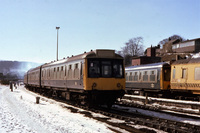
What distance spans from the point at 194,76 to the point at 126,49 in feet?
225

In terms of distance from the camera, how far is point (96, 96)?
44.9 feet

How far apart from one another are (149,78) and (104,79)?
11471 millimetres

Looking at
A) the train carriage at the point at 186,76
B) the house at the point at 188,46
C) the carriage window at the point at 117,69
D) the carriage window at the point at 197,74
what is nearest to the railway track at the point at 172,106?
the train carriage at the point at 186,76

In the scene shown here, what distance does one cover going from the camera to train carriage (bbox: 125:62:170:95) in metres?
22.2

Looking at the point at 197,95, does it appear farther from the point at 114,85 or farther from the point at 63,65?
the point at 63,65

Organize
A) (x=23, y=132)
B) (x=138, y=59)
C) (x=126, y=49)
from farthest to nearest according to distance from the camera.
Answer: (x=126, y=49) → (x=138, y=59) → (x=23, y=132)

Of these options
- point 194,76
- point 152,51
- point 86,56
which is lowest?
point 194,76

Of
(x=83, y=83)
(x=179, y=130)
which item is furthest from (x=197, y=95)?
(x=179, y=130)

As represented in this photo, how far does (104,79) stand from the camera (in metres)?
13.6

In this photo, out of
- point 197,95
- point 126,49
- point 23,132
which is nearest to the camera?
point 23,132

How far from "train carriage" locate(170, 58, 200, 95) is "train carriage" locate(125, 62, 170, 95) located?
1360 mm

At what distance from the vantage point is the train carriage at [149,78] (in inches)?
875

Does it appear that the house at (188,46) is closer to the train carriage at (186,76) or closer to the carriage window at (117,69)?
the train carriage at (186,76)

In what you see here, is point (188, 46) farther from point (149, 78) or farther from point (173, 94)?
point (173, 94)
